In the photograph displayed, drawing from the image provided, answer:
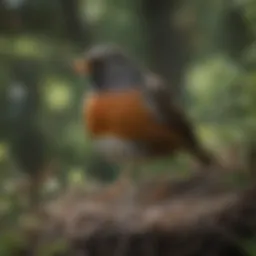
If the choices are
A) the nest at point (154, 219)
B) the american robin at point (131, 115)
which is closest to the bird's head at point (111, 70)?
the american robin at point (131, 115)

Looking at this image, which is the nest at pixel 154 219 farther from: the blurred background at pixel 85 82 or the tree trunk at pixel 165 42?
the tree trunk at pixel 165 42

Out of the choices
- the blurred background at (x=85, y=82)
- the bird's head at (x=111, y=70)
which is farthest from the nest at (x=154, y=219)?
the bird's head at (x=111, y=70)

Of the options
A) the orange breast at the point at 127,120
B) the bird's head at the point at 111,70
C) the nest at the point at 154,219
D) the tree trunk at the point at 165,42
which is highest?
the tree trunk at the point at 165,42

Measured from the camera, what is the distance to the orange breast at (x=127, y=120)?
3.41 ft

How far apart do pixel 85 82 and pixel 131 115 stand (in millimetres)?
94

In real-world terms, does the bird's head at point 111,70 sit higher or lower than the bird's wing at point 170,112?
higher

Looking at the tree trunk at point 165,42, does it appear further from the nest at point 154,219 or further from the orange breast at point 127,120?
the nest at point 154,219

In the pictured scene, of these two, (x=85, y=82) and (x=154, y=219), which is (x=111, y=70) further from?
(x=154, y=219)

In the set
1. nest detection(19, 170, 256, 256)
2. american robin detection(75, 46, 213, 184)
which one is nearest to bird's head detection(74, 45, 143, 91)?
american robin detection(75, 46, 213, 184)

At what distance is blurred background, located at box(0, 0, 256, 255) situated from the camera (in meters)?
1.06

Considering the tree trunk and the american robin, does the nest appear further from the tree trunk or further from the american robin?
the tree trunk

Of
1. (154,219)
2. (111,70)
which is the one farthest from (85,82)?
(154,219)

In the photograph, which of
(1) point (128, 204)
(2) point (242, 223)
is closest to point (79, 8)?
(1) point (128, 204)

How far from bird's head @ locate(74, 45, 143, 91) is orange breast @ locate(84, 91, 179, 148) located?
0.06 ft
